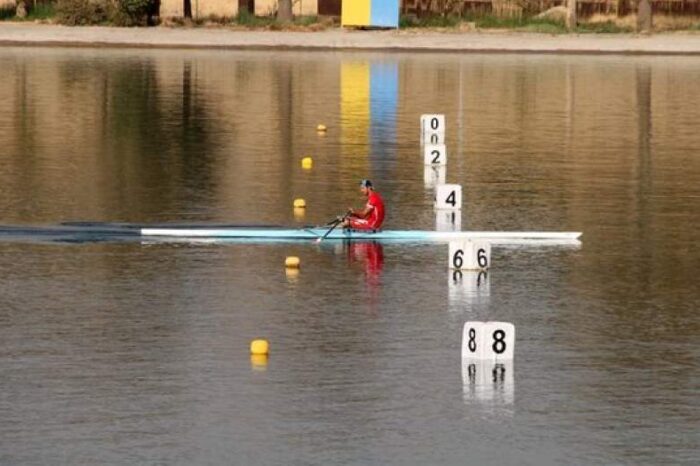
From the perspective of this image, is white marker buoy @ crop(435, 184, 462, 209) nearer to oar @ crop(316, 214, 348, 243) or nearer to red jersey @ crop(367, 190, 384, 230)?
red jersey @ crop(367, 190, 384, 230)

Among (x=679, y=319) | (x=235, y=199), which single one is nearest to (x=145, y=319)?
(x=679, y=319)

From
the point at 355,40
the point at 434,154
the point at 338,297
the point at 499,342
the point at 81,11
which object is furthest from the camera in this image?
the point at 81,11

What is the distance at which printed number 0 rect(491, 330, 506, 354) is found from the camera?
23.6 m

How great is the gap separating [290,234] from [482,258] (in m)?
4.45

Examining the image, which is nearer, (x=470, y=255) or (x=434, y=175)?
(x=470, y=255)

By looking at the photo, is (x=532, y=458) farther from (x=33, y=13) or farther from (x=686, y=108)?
(x=33, y=13)

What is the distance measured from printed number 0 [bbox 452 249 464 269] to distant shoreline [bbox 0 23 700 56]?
56.2 m

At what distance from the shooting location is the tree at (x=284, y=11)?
316 ft

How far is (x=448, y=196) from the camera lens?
37844 millimetres

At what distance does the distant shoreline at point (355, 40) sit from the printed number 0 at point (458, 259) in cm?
5620

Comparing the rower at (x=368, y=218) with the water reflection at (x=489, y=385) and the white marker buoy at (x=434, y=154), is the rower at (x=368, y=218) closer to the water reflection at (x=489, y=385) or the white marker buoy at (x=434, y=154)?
the water reflection at (x=489, y=385)

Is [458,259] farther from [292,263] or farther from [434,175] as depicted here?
[434,175]

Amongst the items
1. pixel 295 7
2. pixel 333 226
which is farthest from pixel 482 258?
pixel 295 7

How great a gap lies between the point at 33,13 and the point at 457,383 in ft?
255
